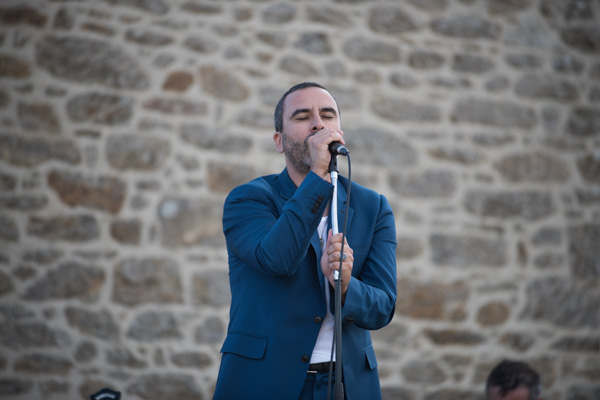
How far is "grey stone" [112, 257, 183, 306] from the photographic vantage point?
395cm

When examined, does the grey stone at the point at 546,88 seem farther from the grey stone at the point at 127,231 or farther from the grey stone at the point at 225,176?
the grey stone at the point at 127,231

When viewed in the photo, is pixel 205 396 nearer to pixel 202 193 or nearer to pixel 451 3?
pixel 202 193

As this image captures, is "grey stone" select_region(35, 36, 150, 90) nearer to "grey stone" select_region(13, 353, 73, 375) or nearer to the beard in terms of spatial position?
"grey stone" select_region(13, 353, 73, 375)

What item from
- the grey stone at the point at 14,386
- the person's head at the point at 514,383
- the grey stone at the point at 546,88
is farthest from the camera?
the grey stone at the point at 546,88

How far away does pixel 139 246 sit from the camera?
13.1 feet

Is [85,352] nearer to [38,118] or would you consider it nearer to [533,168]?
[38,118]

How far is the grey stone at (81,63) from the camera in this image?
4082mm

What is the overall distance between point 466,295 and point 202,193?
183cm

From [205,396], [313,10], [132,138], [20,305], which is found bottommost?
[205,396]

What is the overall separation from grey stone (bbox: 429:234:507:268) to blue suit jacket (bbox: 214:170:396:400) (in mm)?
2217

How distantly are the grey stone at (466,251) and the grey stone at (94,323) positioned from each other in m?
2.06

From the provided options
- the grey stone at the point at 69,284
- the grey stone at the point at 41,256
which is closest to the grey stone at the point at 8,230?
the grey stone at the point at 41,256

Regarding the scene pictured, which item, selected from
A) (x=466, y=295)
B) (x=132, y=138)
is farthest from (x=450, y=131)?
(x=132, y=138)

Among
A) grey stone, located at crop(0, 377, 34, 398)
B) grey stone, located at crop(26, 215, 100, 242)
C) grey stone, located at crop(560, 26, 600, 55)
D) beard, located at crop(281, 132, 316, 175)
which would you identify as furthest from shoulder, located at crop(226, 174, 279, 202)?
grey stone, located at crop(560, 26, 600, 55)
